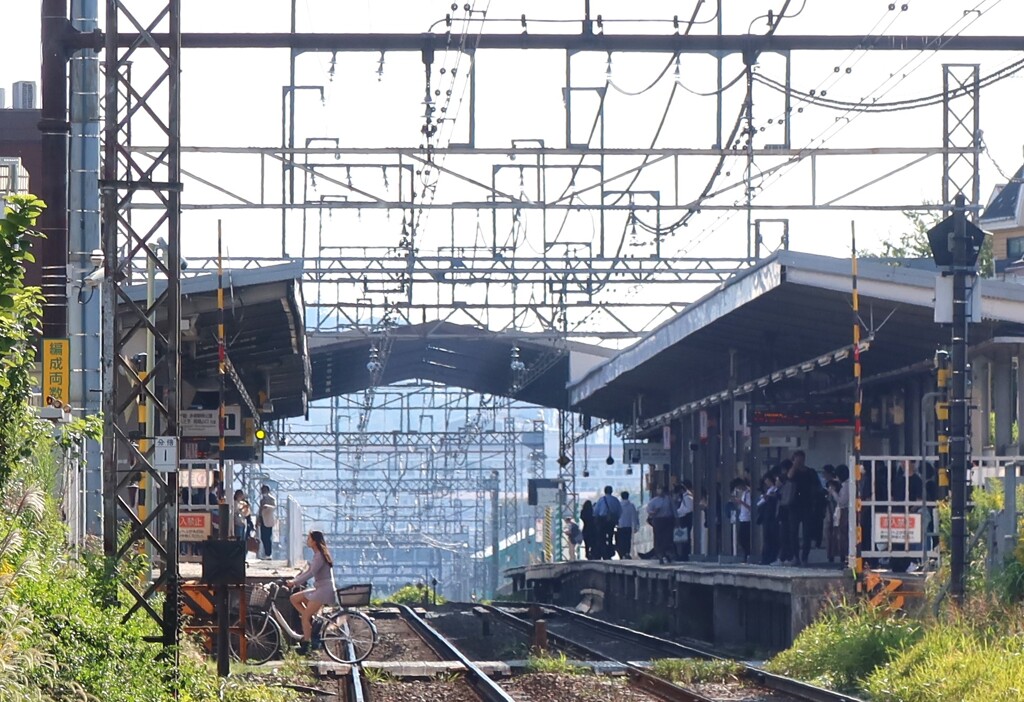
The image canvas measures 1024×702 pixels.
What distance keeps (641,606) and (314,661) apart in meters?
11.7

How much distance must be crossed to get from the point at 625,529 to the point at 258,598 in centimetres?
1614

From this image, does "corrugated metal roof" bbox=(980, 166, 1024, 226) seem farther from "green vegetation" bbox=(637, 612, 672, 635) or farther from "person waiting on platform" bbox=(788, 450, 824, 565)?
"person waiting on platform" bbox=(788, 450, 824, 565)

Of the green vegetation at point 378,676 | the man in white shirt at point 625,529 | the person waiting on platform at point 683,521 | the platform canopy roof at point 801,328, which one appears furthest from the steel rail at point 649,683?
the man in white shirt at point 625,529

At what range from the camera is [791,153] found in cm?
2242

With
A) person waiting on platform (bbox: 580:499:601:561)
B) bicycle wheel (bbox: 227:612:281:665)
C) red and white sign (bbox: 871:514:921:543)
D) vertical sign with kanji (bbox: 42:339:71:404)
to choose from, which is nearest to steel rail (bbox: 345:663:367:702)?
bicycle wheel (bbox: 227:612:281:665)

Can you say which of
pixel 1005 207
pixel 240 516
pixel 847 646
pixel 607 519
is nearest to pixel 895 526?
pixel 847 646

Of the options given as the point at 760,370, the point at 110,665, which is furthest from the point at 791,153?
the point at 110,665

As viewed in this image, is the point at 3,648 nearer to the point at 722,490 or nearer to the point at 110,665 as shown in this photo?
the point at 110,665

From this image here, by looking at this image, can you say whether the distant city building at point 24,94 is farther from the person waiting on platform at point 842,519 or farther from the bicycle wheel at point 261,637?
the bicycle wheel at point 261,637

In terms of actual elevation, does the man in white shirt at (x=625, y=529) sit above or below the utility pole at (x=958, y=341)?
below

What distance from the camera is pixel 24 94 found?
51.7m

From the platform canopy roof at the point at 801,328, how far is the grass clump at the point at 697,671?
192 inches

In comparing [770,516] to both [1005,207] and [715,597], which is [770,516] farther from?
[1005,207]

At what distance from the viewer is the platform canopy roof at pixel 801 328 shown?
19844mm
